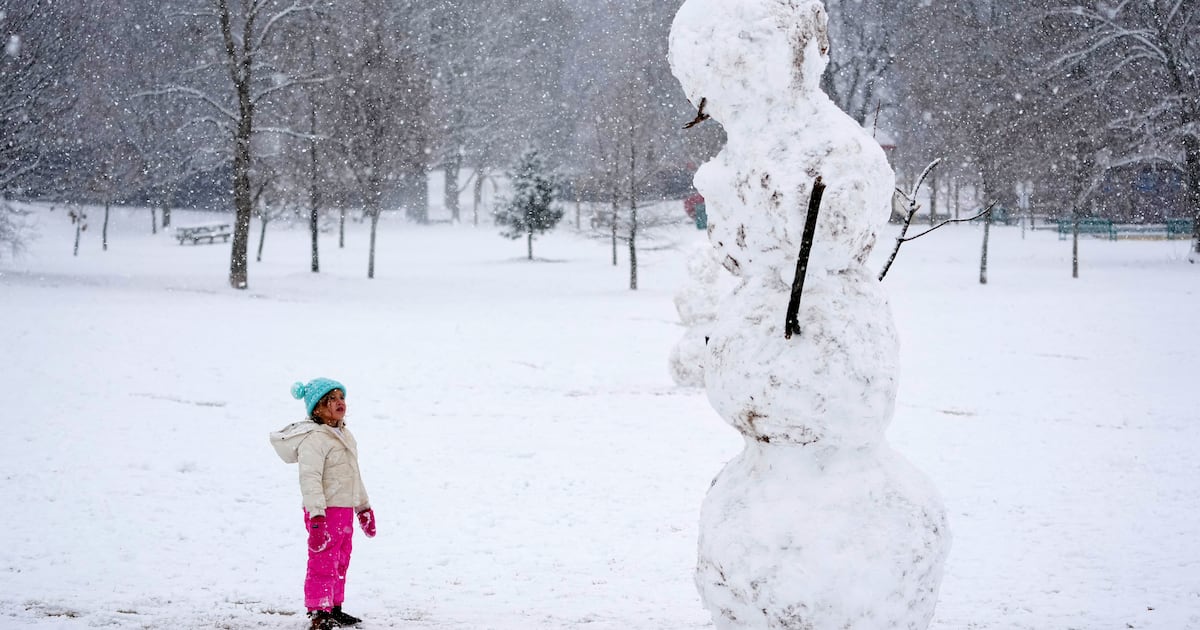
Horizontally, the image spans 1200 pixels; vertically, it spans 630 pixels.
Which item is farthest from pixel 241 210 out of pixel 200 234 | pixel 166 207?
Result: pixel 166 207

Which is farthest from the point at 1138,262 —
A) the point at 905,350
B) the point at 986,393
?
the point at 986,393

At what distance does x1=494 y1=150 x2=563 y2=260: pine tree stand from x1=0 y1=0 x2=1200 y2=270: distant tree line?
2794mm

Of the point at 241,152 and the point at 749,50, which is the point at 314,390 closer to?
the point at 749,50

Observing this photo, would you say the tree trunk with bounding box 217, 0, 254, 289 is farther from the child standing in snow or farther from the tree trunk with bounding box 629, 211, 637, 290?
the child standing in snow

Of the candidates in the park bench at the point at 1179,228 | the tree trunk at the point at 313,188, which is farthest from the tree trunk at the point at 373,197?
the park bench at the point at 1179,228

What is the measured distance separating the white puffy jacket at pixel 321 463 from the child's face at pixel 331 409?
0.06 metres

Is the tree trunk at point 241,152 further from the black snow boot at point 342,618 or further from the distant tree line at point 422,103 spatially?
the black snow boot at point 342,618

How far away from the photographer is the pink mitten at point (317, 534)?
5.03 meters

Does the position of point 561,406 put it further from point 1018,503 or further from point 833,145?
point 833,145

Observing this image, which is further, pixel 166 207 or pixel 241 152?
pixel 166 207

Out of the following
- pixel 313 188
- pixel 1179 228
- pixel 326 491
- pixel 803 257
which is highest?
pixel 313 188

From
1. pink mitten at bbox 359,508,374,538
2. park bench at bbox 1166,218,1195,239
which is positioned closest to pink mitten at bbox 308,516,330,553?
pink mitten at bbox 359,508,374,538

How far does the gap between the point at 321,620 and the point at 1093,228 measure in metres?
40.8

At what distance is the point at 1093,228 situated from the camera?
126ft
